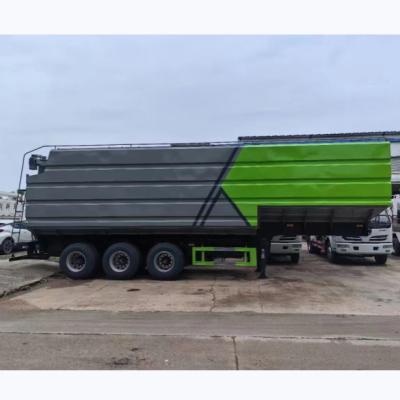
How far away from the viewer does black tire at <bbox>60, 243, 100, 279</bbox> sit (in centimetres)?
1146

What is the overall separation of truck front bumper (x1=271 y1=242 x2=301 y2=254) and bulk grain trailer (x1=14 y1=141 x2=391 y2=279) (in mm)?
2643

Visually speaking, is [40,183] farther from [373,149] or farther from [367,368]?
[367,368]

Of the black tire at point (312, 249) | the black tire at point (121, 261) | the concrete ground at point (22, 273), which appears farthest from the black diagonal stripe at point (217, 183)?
the black tire at point (312, 249)

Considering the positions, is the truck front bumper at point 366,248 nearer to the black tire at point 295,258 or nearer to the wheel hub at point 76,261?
the black tire at point 295,258

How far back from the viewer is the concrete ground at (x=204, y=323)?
5.11 m

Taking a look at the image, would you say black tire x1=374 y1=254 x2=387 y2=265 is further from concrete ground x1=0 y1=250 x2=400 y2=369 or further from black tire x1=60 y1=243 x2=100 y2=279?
black tire x1=60 y1=243 x2=100 y2=279

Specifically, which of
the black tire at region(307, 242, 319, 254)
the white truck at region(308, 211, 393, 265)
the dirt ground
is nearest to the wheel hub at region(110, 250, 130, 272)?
the dirt ground

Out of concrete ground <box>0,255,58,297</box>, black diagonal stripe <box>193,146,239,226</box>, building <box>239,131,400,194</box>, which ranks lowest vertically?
concrete ground <box>0,255,58,297</box>

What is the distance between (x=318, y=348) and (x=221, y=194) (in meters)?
5.62

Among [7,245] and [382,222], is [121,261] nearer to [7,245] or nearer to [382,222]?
[7,245]

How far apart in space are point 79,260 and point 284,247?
21.9 feet

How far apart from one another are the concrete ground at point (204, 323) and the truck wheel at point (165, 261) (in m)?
0.32

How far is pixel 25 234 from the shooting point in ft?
44.4

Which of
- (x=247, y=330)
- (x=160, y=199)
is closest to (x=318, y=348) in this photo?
(x=247, y=330)
